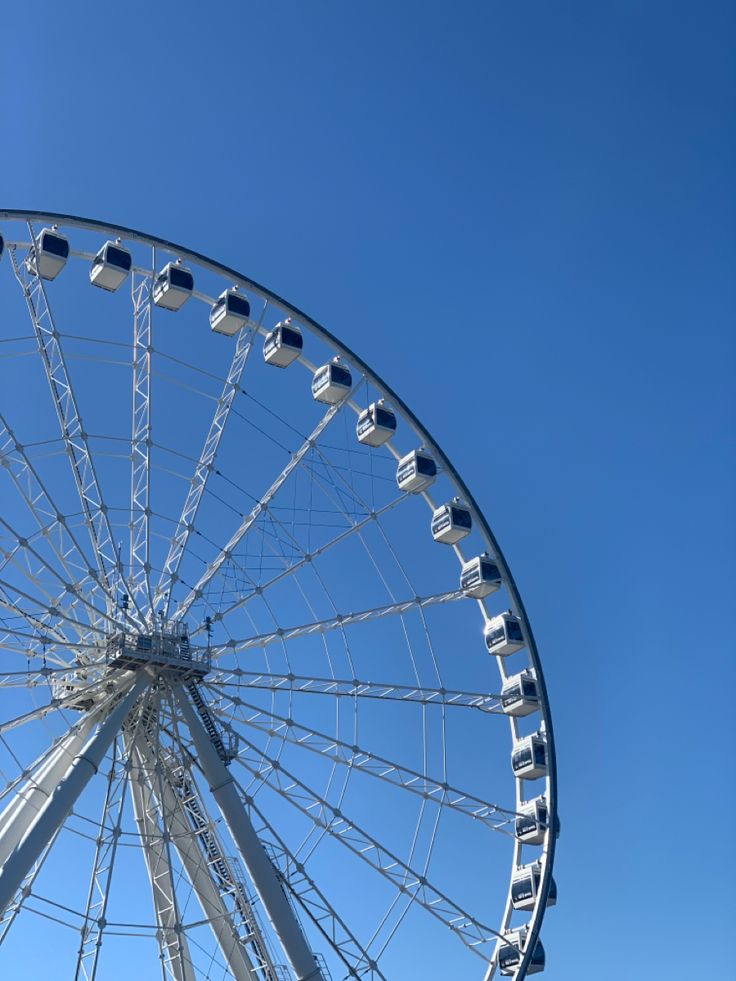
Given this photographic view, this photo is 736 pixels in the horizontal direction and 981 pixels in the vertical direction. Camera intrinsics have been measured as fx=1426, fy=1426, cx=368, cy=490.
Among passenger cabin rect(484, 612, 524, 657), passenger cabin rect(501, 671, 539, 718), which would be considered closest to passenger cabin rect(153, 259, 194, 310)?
passenger cabin rect(484, 612, 524, 657)

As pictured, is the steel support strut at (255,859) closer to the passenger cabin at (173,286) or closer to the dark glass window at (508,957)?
the dark glass window at (508,957)

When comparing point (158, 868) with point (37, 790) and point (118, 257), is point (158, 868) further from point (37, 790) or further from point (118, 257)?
point (118, 257)

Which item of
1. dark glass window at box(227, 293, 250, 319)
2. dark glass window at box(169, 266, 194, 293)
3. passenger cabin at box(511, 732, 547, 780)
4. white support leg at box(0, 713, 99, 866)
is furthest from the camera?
dark glass window at box(227, 293, 250, 319)

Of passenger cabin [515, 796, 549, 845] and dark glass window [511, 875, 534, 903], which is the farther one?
passenger cabin [515, 796, 549, 845]

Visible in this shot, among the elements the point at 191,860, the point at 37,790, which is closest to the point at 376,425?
the point at 191,860

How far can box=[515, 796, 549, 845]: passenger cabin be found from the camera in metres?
32.2

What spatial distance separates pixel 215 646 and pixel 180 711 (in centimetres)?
180

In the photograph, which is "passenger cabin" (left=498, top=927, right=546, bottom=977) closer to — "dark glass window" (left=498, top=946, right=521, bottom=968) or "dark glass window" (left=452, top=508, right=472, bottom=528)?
"dark glass window" (left=498, top=946, right=521, bottom=968)

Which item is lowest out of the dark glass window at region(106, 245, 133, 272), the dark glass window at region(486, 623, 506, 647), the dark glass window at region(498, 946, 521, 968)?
the dark glass window at region(498, 946, 521, 968)

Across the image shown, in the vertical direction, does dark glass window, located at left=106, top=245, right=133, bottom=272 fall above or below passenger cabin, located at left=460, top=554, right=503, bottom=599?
above

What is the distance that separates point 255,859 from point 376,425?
1123 cm

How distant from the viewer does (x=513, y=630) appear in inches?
1336

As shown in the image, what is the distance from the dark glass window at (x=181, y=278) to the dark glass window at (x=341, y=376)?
396 cm

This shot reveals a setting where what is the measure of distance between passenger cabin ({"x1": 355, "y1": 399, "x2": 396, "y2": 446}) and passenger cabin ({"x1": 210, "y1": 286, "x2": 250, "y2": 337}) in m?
3.69
